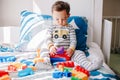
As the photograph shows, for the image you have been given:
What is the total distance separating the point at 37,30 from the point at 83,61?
57 cm

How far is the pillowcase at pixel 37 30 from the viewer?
188cm

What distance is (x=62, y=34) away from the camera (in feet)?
5.95

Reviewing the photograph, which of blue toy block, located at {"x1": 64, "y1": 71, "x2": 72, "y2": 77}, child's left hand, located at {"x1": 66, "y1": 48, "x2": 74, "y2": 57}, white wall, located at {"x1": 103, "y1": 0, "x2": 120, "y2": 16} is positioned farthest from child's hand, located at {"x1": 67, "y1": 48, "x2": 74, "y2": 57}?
white wall, located at {"x1": 103, "y1": 0, "x2": 120, "y2": 16}

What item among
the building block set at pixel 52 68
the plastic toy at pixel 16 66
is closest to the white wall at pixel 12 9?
the building block set at pixel 52 68

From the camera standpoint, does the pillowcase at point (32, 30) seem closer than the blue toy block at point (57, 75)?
No

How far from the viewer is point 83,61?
1.58 metres

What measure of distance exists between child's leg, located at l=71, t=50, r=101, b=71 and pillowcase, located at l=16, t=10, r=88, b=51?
22 cm

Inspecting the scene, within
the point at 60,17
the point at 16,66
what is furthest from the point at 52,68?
the point at 60,17

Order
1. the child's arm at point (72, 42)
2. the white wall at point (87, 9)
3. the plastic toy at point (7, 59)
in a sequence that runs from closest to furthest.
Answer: the plastic toy at point (7, 59), the child's arm at point (72, 42), the white wall at point (87, 9)

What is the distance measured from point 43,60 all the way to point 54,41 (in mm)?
384

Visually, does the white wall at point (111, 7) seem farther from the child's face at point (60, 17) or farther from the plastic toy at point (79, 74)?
the plastic toy at point (79, 74)

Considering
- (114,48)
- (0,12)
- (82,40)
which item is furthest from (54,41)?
(114,48)

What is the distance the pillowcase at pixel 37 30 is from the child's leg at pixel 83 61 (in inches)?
8.6

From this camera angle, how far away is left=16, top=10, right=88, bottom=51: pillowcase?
6.16 ft
